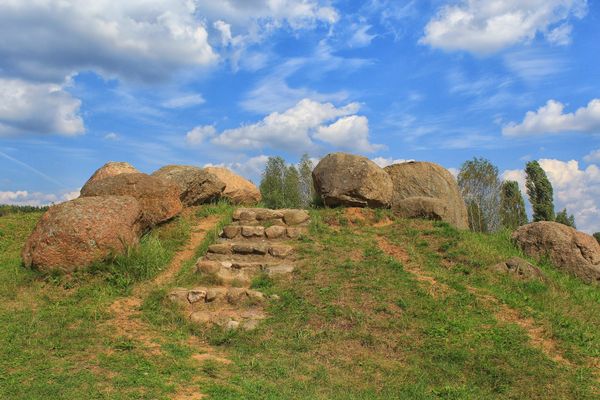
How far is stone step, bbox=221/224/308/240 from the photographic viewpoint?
38.9 feet

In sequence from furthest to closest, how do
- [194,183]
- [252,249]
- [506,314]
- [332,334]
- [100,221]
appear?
[194,183] < [252,249] < [100,221] < [506,314] < [332,334]

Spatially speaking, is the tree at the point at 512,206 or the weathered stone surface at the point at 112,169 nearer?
the weathered stone surface at the point at 112,169

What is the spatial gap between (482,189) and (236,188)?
14.7m

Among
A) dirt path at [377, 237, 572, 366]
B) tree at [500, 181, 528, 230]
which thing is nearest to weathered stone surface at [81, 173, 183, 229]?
dirt path at [377, 237, 572, 366]

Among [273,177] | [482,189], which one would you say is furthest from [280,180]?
[482,189]

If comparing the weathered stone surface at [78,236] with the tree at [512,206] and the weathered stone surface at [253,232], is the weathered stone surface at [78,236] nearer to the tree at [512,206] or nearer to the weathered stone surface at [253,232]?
the weathered stone surface at [253,232]

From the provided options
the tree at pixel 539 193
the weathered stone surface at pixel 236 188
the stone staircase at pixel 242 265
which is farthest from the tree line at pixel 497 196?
the stone staircase at pixel 242 265

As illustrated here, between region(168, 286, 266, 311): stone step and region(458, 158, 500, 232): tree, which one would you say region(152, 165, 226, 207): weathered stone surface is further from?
region(458, 158, 500, 232): tree

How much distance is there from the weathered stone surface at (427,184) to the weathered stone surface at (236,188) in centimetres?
447

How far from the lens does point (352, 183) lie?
13773mm

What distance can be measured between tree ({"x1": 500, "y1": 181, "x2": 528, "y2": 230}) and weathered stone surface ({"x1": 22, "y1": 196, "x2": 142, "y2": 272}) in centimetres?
2170

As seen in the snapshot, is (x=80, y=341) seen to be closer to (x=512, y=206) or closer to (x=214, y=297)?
(x=214, y=297)

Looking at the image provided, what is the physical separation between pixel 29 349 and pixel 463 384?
6.07m

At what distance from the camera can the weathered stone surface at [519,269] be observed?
34.1 feet
